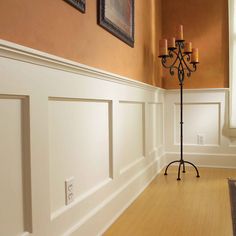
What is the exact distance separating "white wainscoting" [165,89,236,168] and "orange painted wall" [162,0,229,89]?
140 mm

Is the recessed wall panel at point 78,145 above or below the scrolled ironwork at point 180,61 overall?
below

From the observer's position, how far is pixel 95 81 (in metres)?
1.76

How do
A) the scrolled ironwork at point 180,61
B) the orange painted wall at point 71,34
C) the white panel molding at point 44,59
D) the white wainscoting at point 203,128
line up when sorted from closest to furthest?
the white panel molding at point 44,59
the orange painted wall at point 71,34
the scrolled ironwork at point 180,61
the white wainscoting at point 203,128

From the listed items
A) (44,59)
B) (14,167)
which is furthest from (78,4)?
(14,167)

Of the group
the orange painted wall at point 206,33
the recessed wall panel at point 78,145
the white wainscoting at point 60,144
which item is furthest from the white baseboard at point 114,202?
the orange painted wall at point 206,33

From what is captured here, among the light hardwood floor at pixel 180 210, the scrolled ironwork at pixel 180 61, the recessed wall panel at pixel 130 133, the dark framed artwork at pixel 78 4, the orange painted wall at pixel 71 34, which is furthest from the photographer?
the scrolled ironwork at pixel 180 61

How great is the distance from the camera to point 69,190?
1.50 metres

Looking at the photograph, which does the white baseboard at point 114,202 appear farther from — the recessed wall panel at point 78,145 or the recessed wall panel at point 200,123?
the recessed wall panel at point 200,123

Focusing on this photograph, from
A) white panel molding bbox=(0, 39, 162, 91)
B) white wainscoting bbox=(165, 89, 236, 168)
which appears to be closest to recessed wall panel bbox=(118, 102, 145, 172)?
white panel molding bbox=(0, 39, 162, 91)

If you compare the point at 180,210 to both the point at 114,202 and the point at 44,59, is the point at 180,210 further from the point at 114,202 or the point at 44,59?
the point at 44,59

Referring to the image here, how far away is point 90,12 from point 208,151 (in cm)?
243

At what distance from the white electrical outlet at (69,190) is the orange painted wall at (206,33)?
8.17 ft

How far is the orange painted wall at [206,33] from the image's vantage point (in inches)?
142

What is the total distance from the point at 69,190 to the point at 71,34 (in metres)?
0.73
